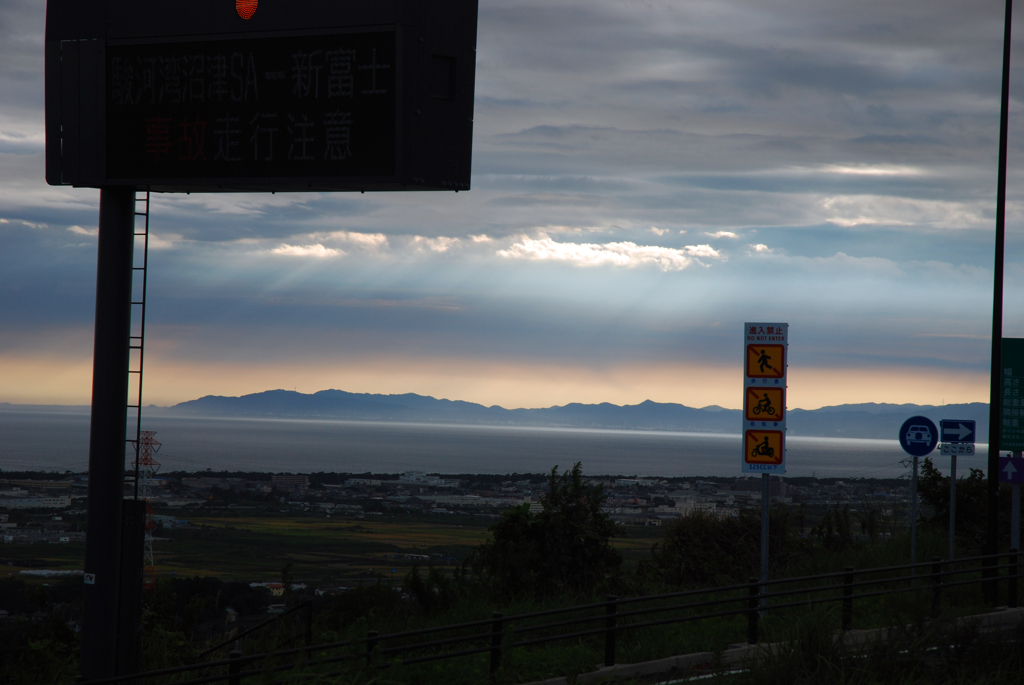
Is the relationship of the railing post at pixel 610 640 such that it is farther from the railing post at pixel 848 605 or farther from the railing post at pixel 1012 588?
the railing post at pixel 1012 588

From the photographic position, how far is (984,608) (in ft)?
45.3

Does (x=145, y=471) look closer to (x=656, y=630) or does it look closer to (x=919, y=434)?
(x=656, y=630)

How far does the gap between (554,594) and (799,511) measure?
797 cm

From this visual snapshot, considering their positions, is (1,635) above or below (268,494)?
above

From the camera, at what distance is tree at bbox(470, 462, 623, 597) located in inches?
661

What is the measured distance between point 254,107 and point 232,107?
27 centimetres

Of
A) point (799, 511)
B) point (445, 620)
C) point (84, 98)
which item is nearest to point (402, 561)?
point (799, 511)

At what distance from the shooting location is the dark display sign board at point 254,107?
916cm

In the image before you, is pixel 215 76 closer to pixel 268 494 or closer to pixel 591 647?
pixel 591 647

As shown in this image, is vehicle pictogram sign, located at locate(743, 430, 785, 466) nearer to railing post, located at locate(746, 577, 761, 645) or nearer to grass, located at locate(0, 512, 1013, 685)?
railing post, located at locate(746, 577, 761, 645)

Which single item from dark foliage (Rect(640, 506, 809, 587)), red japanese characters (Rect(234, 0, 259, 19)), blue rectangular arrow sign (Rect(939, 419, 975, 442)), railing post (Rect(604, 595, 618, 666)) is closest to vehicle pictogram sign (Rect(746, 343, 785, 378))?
railing post (Rect(604, 595, 618, 666))

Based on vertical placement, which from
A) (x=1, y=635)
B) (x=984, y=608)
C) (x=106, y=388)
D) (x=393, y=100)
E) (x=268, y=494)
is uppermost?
(x=393, y=100)

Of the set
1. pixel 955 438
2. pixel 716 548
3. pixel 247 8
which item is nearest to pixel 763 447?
pixel 955 438

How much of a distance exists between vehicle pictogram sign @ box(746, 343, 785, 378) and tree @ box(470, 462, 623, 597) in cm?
609
